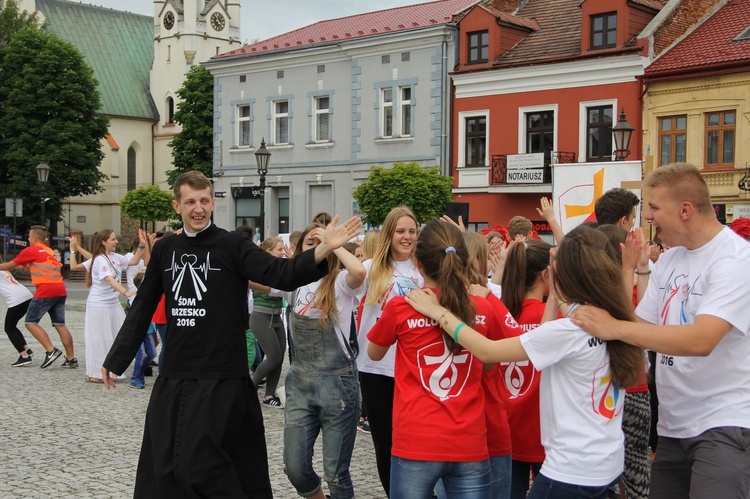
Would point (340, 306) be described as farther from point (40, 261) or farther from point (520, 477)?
point (40, 261)

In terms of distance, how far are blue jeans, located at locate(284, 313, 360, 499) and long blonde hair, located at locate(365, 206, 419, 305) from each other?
1.43 ft

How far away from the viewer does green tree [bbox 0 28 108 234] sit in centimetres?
4819

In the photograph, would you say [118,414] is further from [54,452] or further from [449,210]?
[449,210]

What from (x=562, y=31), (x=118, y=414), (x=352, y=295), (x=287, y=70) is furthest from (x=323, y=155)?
(x=352, y=295)

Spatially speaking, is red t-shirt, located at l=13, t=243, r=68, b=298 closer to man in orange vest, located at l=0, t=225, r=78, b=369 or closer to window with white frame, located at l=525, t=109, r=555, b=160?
man in orange vest, located at l=0, t=225, r=78, b=369

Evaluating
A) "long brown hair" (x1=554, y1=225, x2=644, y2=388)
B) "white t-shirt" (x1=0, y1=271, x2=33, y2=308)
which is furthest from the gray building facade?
"long brown hair" (x1=554, y1=225, x2=644, y2=388)

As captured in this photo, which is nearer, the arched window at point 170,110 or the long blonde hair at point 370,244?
the long blonde hair at point 370,244

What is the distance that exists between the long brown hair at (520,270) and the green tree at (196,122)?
46.6m

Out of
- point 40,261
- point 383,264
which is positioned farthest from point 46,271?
point 383,264

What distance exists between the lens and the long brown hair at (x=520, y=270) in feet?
16.3

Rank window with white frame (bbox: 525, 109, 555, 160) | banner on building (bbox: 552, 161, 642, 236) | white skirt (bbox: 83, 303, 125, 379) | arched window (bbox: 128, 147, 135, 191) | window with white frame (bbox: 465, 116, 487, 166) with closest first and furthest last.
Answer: banner on building (bbox: 552, 161, 642, 236) → white skirt (bbox: 83, 303, 125, 379) → window with white frame (bbox: 525, 109, 555, 160) → window with white frame (bbox: 465, 116, 487, 166) → arched window (bbox: 128, 147, 135, 191)

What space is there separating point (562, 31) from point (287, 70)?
12232 millimetres

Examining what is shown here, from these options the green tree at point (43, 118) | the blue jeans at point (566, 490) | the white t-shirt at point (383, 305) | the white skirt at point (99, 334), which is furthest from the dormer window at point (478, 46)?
the blue jeans at point (566, 490)

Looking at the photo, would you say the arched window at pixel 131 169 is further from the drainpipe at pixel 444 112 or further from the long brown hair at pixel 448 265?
the long brown hair at pixel 448 265
